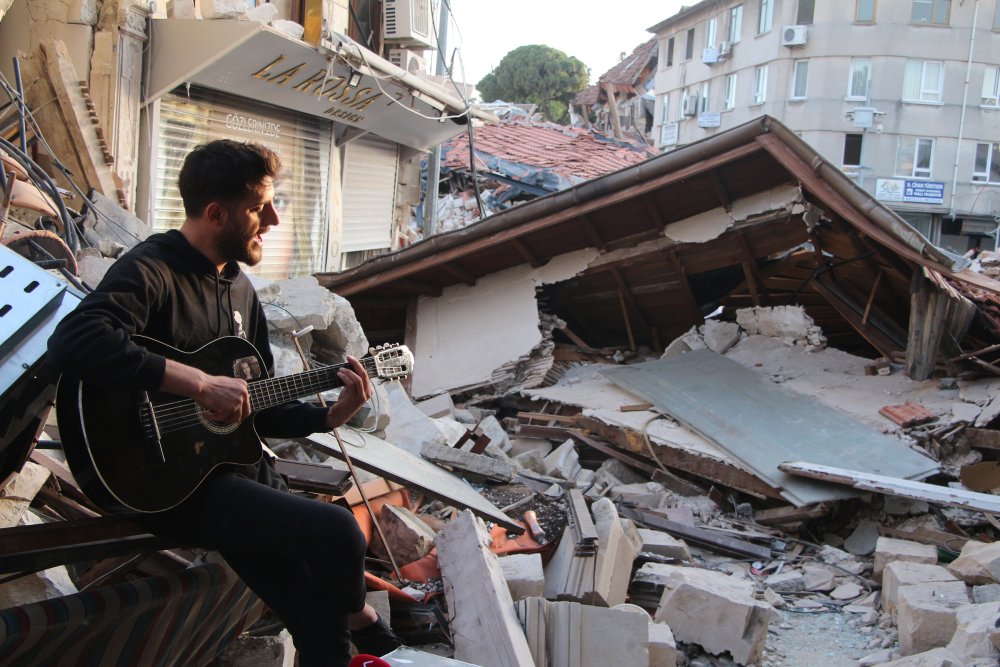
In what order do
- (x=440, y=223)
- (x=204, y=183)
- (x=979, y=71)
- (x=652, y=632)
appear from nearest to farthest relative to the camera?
1. (x=204, y=183)
2. (x=652, y=632)
3. (x=440, y=223)
4. (x=979, y=71)

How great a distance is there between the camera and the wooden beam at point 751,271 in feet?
30.2

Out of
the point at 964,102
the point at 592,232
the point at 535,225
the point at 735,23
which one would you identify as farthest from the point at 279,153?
the point at 735,23

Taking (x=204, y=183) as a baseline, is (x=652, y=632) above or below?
below

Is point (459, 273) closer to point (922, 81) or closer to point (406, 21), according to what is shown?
point (406, 21)

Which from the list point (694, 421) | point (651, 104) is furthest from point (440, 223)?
point (651, 104)

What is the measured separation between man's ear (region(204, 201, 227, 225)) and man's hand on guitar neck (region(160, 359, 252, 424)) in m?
0.49

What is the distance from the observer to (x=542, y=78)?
40312 mm

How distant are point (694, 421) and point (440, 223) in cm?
1235

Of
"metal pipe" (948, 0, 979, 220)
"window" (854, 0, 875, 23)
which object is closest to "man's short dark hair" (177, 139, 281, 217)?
"metal pipe" (948, 0, 979, 220)

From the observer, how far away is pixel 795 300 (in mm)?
9516

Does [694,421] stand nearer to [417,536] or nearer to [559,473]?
[559,473]

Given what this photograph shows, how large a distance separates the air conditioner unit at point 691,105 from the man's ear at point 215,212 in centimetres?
3957

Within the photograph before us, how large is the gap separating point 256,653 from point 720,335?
7.24m

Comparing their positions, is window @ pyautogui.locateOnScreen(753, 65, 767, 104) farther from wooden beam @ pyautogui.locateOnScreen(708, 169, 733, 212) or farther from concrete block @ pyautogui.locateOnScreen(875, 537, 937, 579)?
concrete block @ pyautogui.locateOnScreen(875, 537, 937, 579)
